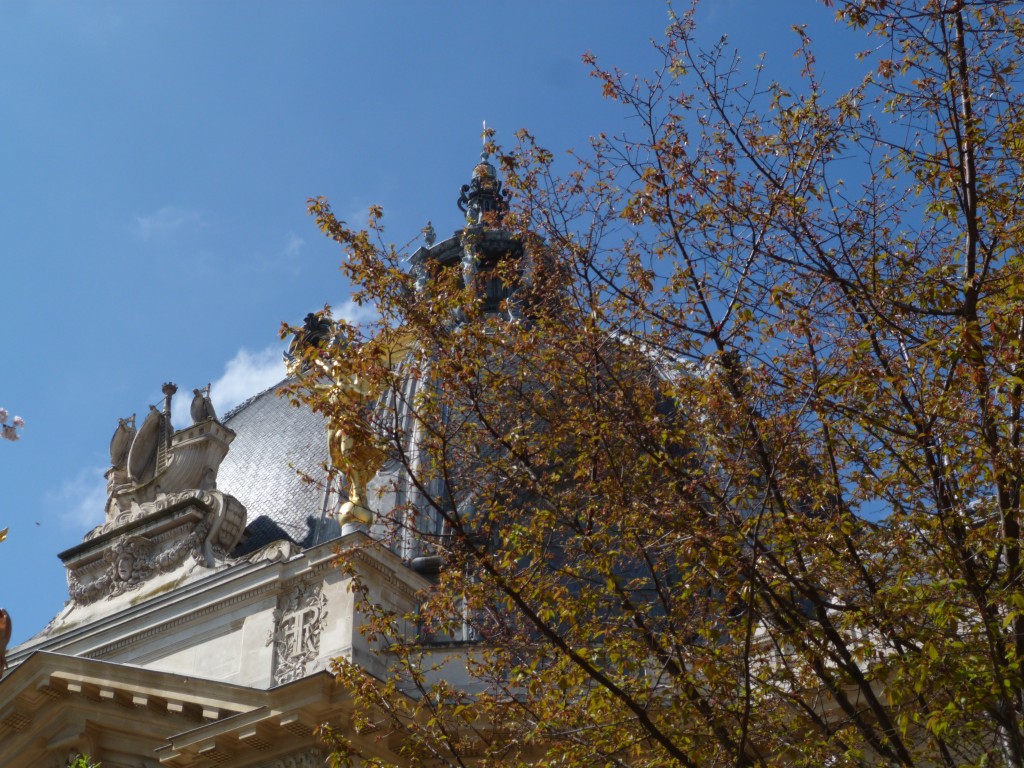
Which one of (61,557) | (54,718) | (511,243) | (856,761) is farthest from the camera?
(511,243)

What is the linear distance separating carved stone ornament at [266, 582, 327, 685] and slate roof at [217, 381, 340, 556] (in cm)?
350

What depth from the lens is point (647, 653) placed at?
1093cm

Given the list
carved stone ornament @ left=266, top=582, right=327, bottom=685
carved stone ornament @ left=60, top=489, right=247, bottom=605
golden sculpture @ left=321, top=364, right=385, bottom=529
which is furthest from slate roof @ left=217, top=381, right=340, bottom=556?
carved stone ornament @ left=266, top=582, right=327, bottom=685

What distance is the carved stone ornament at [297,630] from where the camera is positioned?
1827 centimetres

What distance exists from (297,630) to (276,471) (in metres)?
7.89

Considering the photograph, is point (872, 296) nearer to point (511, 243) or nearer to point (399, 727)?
point (399, 727)

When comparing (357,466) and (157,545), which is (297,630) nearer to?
(157,545)

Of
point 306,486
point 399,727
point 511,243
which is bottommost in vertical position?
point 399,727

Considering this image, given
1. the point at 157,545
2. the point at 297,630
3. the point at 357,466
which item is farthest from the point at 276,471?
the point at 357,466

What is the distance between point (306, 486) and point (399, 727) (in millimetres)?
13685

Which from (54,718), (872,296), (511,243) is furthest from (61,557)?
(872,296)

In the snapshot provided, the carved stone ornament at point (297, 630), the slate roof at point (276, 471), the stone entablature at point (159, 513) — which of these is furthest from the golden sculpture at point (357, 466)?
the slate roof at point (276, 471)

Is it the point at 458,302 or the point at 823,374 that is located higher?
the point at 458,302

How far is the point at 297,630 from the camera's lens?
18.6m
